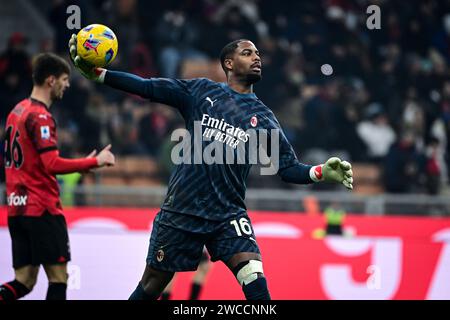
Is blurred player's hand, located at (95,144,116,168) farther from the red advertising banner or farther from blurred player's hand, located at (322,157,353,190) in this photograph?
the red advertising banner

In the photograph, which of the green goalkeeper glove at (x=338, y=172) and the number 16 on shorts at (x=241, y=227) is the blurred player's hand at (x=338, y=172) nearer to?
the green goalkeeper glove at (x=338, y=172)

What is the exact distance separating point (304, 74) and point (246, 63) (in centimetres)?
951

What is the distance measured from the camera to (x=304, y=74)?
1670cm

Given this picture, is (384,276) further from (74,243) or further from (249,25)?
(249,25)

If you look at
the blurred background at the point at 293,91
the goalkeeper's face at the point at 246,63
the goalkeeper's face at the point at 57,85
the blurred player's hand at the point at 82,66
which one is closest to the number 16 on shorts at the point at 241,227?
the goalkeeper's face at the point at 246,63

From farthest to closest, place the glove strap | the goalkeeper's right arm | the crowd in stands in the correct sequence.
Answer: the crowd in stands < the glove strap < the goalkeeper's right arm

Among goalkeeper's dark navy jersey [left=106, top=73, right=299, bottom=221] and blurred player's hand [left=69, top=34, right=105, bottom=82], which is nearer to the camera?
blurred player's hand [left=69, top=34, right=105, bottom=82]

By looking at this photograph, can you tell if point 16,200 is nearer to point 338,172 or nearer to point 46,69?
point 46,69

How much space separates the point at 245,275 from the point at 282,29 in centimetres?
1092

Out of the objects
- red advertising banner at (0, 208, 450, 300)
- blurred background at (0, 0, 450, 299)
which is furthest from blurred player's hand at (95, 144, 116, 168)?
blurred background at (0, 0, 450, 299)

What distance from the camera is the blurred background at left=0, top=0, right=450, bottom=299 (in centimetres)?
1392

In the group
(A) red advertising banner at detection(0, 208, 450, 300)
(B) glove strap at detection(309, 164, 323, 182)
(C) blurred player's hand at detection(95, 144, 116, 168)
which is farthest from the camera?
(A) red advertising banner at detection(0, 208, 450, 300)

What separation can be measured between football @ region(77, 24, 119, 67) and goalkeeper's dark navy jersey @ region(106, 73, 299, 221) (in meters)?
0.17
